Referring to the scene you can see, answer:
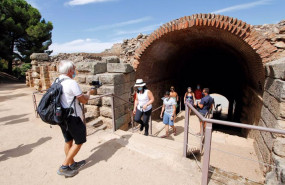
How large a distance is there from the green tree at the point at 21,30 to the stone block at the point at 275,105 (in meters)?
19.6

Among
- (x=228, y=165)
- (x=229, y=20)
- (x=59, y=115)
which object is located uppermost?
(x=229, y=20)

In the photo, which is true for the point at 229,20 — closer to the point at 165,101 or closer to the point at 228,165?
the point at 165,101

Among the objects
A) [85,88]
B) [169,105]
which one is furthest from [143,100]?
[85,88]

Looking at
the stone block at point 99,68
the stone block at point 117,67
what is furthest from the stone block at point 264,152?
the stone block at point 99,68

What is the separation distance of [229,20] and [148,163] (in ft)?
14.8

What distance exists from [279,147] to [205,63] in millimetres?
11296

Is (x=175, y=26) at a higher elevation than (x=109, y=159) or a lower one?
higher

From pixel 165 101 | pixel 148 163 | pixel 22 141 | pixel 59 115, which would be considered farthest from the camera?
pixel 165 101

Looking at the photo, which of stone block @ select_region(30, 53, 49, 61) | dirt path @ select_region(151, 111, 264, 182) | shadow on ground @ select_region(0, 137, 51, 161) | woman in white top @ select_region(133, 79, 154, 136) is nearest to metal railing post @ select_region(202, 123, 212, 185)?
dirt path @ select_region(151, 111, 264, 182)

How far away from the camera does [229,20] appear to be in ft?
15.4

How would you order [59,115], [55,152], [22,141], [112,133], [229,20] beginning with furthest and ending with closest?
[229,20] < [112,133] < [22,141] < [55,152] < [59,115]

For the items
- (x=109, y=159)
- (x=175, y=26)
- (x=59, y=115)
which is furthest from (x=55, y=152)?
(x=175, y=26)

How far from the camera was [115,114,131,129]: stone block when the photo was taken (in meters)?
5.13

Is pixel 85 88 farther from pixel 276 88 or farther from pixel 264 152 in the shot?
pixel 264 152
